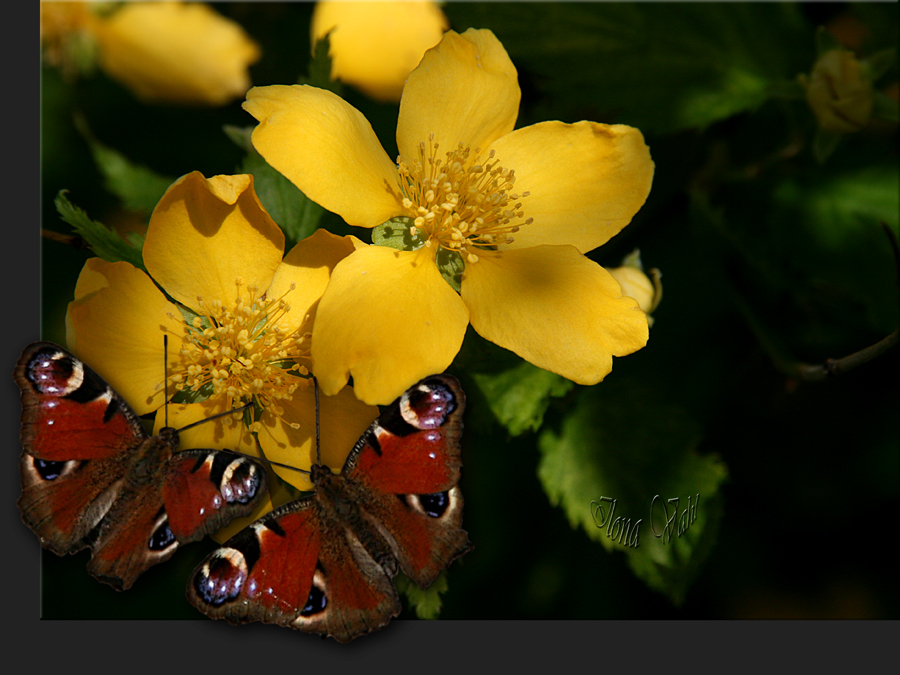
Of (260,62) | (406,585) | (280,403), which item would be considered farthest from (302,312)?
(260,62)

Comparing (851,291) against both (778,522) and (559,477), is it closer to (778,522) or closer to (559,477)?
(778,522)

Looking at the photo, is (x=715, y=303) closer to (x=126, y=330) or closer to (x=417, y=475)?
(x=417, y=475)

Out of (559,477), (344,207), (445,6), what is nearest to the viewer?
(344,207)

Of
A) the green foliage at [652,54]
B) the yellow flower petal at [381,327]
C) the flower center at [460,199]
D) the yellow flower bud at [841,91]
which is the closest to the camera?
the yellow flower petal at [381,327]

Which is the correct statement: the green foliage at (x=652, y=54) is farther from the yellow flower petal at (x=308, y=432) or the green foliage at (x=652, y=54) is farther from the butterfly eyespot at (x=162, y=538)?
the butterfly eyespot at (x=162, y=538)

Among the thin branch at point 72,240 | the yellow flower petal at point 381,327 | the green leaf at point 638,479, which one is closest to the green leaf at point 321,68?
the yellow flower petal at point 381,327

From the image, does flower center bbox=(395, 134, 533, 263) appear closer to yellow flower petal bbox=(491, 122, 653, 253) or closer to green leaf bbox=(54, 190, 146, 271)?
yellow flower petal bbox=(491, 122, 653, 253)

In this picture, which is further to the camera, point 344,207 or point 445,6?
point 445,6
